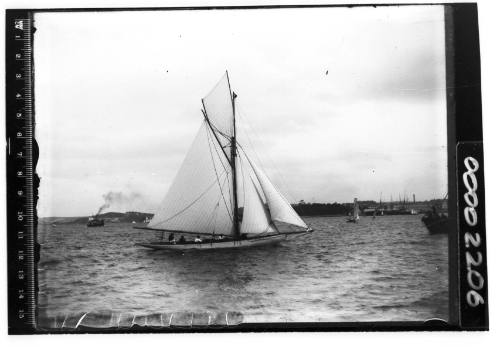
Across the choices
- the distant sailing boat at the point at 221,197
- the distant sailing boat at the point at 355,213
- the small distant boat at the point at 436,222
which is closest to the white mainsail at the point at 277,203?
the distant sailing boat at the point at 221,197

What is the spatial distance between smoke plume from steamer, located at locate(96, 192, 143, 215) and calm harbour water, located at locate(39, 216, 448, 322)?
18 centimetres

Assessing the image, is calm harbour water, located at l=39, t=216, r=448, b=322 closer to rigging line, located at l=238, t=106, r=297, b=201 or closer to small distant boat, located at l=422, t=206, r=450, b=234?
small distant boat, located at l=422, t=206, r=450, b=234

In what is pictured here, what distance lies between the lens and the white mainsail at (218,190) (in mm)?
3859

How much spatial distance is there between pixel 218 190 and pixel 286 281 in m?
1.29

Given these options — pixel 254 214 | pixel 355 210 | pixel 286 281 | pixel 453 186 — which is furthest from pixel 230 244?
pixel 453 186

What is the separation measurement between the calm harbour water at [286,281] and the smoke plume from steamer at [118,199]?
0.60ft

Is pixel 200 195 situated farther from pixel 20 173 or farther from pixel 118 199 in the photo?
pixel 20 173

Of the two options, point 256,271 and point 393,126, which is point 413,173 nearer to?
point 393,126

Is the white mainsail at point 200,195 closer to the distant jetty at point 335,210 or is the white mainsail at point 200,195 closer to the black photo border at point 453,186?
the distant jetty at point 335,210

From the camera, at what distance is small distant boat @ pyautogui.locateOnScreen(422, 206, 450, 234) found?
142 inches

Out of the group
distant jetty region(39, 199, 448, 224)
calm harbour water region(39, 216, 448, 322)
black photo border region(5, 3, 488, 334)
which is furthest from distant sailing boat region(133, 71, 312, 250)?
black photo border region(5, 3, 488, 334)

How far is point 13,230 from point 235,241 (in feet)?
6.52

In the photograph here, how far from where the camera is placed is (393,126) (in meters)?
3.71

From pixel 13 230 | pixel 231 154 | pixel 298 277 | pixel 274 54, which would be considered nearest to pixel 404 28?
pixel 274 54
